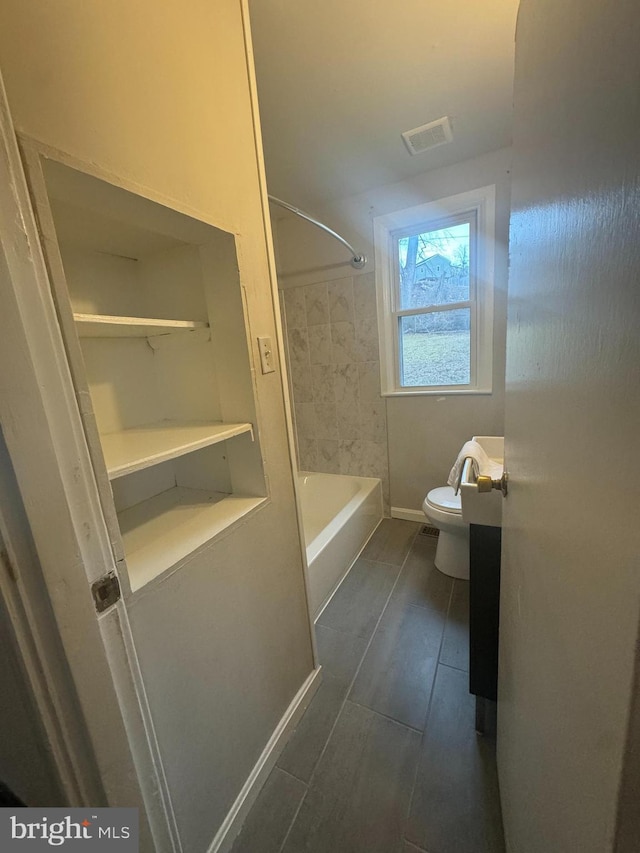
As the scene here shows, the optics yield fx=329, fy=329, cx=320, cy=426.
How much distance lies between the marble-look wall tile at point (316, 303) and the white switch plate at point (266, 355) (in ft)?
5.17

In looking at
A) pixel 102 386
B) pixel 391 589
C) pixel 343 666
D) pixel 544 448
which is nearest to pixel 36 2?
pixel 102 386

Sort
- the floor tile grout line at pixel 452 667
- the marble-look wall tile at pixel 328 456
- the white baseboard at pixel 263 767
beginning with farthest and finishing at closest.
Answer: the marble-look wall tile at pixel 328 456 < the floor tile grout line at pixel 452 667 < the white baseboard at pixel 263 767

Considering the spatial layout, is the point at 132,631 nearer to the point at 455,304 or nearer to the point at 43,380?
the point at 43,380

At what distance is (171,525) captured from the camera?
936 millimetres

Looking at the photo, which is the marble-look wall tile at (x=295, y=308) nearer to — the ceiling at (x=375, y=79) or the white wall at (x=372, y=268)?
the white wall at (x=372, y=268)

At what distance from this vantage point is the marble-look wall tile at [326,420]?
2.69m

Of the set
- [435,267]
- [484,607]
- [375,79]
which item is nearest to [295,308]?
[435,267]

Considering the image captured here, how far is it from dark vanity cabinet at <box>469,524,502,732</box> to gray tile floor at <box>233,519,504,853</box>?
0.71 ft

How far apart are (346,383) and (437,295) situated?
88 cm

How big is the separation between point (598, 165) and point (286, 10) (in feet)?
4.68

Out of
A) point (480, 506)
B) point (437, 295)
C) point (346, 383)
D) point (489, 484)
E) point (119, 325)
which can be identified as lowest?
point (480, 506)

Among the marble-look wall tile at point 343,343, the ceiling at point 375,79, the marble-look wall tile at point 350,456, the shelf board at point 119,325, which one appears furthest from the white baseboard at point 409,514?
the ceiling at point 375,79

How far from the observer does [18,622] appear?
1.58 feet

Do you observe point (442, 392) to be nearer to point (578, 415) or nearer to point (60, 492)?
point (578, 415)
